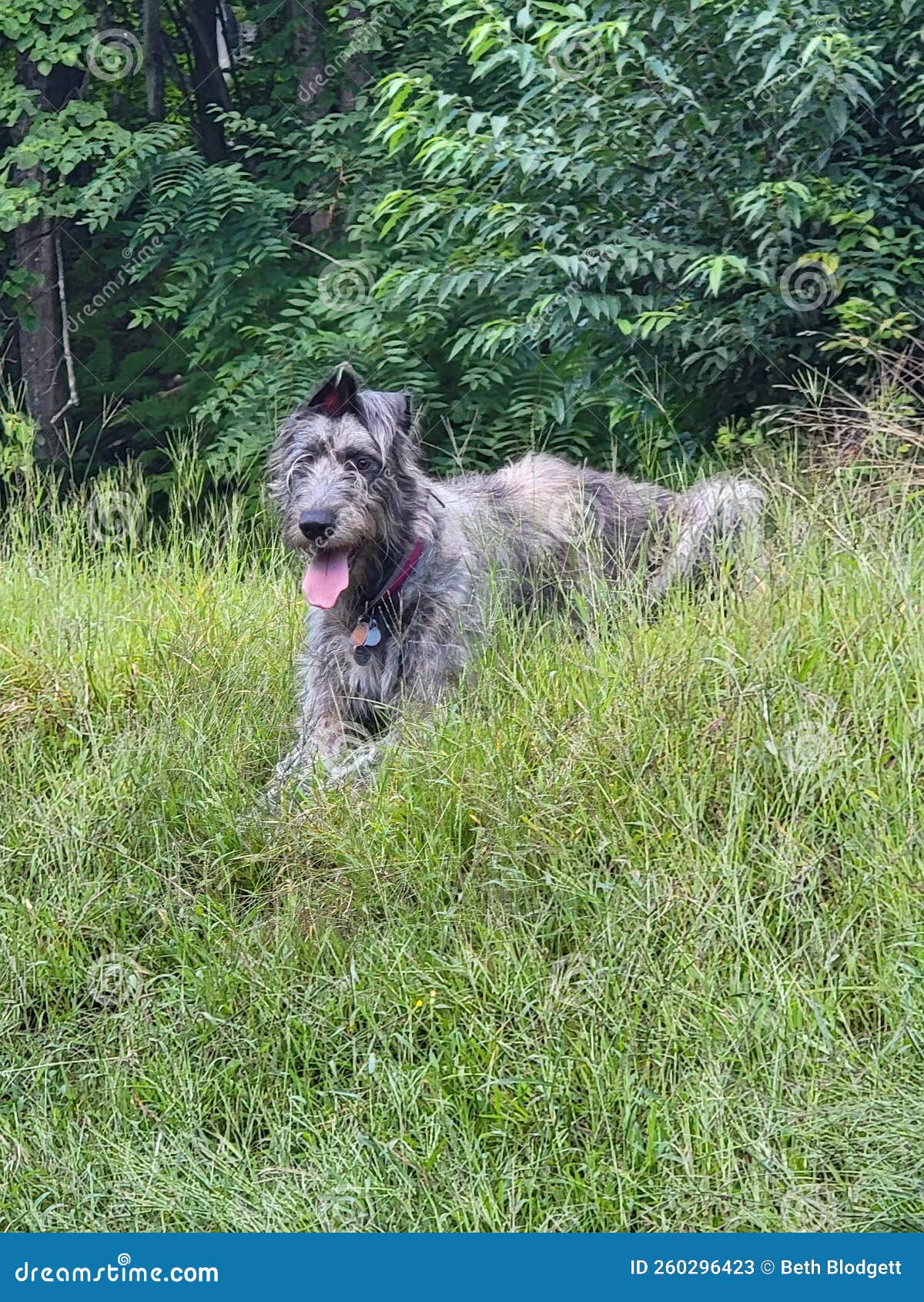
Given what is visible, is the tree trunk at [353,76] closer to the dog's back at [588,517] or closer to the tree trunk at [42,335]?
the tree trunk at [42,335]

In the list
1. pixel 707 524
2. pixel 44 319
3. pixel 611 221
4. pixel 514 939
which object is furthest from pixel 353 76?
pixel 514 939

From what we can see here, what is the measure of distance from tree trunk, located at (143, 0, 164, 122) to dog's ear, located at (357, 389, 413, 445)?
→ 7.22 metres

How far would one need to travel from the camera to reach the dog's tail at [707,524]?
597 cm

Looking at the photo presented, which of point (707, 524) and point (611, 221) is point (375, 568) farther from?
point (611, 221)

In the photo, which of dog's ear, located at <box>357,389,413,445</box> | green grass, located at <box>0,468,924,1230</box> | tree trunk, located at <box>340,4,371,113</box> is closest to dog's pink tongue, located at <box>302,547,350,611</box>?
dog's ear, located at <box>357,389,413,445</box>

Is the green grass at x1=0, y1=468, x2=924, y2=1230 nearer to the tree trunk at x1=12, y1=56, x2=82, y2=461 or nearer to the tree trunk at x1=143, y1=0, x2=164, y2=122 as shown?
the tree trunk at x1=12, y1=56, x2=82, y2=461

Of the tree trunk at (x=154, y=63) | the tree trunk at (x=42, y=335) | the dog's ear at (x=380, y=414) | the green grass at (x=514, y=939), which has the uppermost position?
the tree trunk at (x=154, y=63)

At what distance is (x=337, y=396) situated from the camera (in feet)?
18.0

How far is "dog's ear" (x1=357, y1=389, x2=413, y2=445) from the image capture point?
5.41 m

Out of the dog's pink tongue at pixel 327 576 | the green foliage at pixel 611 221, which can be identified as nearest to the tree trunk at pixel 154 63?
the green foliage at pixel 611 221

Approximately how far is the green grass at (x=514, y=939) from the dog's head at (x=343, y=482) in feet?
2.02

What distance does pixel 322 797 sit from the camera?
187 inches

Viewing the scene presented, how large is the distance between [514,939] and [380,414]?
2.18 meters

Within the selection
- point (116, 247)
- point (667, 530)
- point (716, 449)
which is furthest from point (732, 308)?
point (116, 247)
